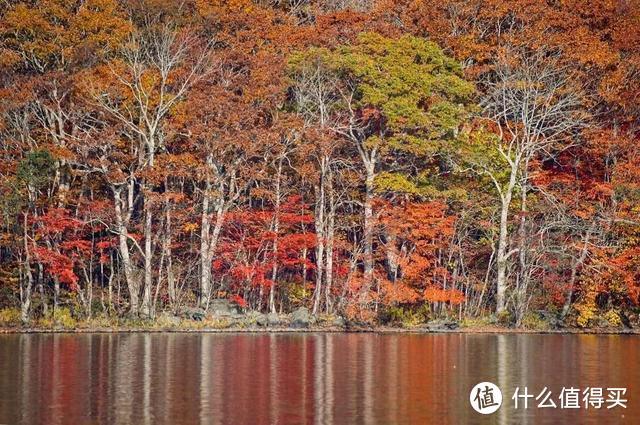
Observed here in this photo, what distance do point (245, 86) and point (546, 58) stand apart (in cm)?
1227

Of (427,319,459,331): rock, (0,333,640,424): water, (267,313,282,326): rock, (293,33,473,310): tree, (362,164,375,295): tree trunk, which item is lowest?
(0,333,640,424): water

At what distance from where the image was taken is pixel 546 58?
4697 cm

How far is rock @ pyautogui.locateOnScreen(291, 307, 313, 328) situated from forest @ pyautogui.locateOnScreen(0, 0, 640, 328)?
144cm

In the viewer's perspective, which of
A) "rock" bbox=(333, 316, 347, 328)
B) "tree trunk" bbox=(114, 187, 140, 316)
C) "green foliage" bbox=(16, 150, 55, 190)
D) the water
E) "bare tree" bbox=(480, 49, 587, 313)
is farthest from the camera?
"bare tree" bbox=(480, 49, 587, 313)

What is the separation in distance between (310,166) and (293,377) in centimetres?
2117

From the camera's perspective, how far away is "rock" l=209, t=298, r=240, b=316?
144 feet

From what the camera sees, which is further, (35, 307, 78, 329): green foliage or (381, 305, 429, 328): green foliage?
(381, 305, 429, 328): green foliage

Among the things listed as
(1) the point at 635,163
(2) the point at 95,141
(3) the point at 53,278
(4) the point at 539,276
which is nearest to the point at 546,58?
(1) the point at 635,163

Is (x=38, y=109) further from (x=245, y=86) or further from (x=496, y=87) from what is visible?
(x=496, y=87)

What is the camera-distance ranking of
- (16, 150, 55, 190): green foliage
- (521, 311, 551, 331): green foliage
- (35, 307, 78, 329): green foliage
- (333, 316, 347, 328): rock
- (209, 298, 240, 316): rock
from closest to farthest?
(35, 307, 78, 329): green foliage
(16, 150, 55, 190): green foliage
(333, 316, 347, 328): rock
(521, 311, 551, 331): green foliage
(209, 298, 240, 316): rock

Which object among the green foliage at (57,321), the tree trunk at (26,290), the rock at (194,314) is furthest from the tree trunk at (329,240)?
the tree trunk at (26,290)

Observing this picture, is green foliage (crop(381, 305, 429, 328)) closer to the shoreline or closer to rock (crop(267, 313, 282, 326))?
the shoreline

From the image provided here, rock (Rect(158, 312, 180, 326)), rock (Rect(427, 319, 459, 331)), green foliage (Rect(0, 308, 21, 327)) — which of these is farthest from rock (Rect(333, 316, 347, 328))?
Answer: green foliage (Rect(0, 308, 21, 327))

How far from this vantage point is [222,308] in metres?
44.3
